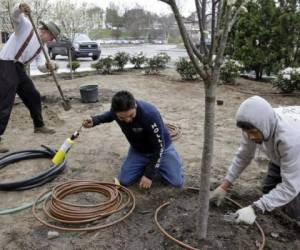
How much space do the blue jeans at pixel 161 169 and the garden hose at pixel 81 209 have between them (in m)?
0.21

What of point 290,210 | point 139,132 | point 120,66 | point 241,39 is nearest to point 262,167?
point 290,210

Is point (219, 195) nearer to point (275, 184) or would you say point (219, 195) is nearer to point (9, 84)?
point (275, 184)

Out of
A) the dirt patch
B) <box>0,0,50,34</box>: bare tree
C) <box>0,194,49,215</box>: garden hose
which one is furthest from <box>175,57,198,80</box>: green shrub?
<box>0,194,49,215</box>: garden hose

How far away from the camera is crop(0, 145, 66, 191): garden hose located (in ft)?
12.3

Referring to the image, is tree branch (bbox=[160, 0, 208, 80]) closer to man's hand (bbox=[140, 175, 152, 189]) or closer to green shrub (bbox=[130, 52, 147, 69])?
man's hand (bbox=[140, 175, 152, 189])

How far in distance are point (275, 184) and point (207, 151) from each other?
48.6 inches

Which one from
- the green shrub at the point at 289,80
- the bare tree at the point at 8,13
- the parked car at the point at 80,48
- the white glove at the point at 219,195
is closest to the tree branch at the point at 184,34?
the white glove at the point at 219,195

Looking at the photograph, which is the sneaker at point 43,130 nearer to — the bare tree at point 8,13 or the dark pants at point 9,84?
the dark pants at point 9,84

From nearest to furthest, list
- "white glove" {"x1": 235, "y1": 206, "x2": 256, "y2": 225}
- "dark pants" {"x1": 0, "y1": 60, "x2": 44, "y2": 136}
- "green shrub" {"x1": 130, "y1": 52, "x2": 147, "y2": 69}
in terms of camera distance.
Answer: "white glove" {"x1": 235, "y1": 206, "x2": 256, "y2": 225}
"dark pants" {"x1": 0, "y1": 60, "x2": 44, "y2": 136}
"green shrub" {"x1": 130, "y1": 52, "x2": 147, "y2": 69}

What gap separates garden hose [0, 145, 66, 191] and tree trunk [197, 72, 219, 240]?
1.77 meters

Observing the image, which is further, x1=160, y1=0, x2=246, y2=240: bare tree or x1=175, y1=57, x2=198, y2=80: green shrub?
x1=175, y1=57, x2=198, y2=80: green shrub

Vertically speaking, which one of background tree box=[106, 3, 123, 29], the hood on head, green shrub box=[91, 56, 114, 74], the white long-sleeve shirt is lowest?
green shrub box=[91, 56, 114, 74]

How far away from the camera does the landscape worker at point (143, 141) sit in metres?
3.30

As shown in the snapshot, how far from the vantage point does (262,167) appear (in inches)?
171
